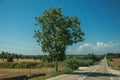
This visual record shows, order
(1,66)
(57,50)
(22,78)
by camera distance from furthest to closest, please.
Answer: (1,66), (57,50), (22,78)

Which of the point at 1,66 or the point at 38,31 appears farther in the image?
the point at 1,66

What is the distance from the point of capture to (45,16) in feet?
124

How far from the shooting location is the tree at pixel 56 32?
120 ft

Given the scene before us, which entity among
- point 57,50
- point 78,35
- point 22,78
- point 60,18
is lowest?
point 22,78

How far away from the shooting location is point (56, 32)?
3684cm

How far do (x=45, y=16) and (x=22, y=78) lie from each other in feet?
63.7

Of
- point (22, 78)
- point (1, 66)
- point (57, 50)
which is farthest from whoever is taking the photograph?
point (1, 66)

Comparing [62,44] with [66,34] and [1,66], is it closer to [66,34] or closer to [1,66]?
[66,34]

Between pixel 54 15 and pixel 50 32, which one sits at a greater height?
pixel 54 15

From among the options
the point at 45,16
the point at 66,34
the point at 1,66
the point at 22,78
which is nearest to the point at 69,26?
the point at 66,34

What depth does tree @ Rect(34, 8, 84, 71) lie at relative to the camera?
36719 millimetres

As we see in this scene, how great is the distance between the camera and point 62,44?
36.9m

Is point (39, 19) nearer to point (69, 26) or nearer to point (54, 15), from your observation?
point (54, 15)

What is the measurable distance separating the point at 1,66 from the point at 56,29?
173 ft
